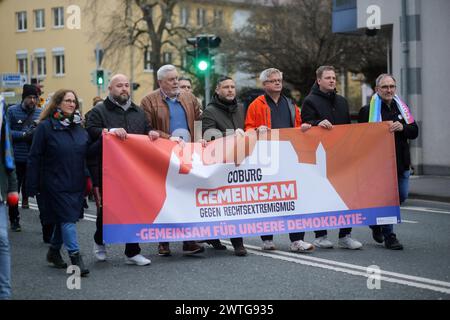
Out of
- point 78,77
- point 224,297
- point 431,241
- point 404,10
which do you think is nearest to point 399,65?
point 404,10

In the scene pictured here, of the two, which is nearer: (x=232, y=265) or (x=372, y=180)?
(x=232, y=265)

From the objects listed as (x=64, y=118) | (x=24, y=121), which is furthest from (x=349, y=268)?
(x=24, y=121)

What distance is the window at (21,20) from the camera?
69.3 meters

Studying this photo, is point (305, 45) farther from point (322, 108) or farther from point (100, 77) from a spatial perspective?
point (322, 108)

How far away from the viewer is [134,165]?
9.24m

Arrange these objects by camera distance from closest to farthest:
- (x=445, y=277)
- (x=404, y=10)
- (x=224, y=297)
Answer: (x=224, y=297) → (x=445, y=277) → (x=404, y=10)

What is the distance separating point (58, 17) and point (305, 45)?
26.2 metres

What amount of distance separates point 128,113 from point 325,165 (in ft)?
7.84

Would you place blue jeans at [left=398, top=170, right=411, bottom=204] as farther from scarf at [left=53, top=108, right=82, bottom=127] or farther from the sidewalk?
the sidewalk

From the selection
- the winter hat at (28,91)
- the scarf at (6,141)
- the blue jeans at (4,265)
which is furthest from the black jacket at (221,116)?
the winter hat at (28,91)

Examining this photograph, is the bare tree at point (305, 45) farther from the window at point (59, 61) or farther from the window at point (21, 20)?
the window at point (21, 20)

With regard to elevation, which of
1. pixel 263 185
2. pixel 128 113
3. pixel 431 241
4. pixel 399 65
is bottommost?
pixel 431 241

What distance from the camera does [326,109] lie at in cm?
1007
